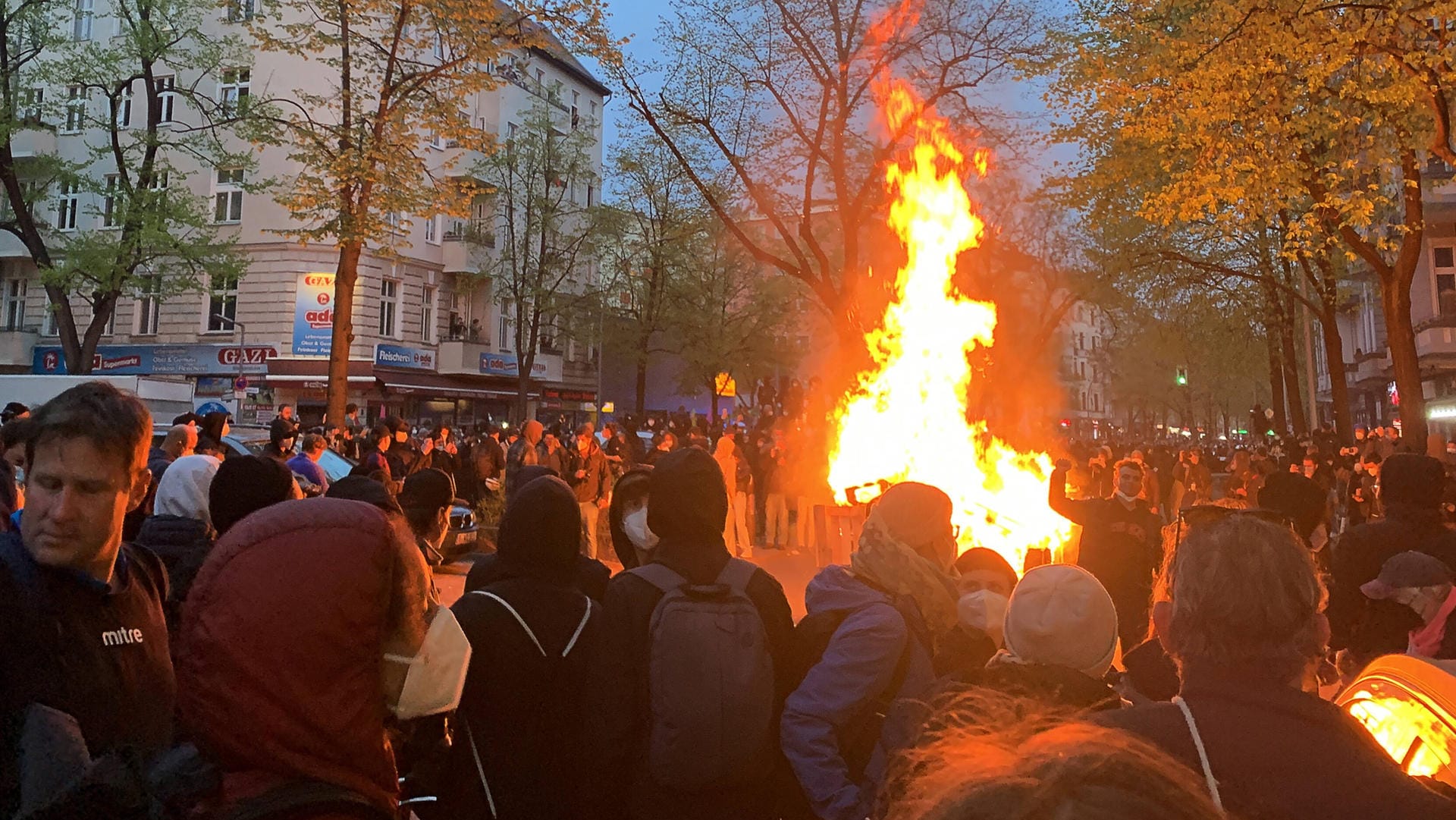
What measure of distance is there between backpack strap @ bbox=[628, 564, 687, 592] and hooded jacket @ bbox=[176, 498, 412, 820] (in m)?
1.33

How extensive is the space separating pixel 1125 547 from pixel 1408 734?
4.55 m

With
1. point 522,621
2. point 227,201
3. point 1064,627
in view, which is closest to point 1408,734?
point 1064,627

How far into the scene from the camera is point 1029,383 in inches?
1538

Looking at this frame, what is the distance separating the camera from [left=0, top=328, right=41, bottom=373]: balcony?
35.8 metres

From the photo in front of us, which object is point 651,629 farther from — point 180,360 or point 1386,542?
point 180,360

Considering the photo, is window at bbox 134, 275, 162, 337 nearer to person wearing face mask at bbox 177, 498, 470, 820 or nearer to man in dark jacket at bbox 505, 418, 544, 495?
man in dark jacket at bbox 505, 418, 544, 495

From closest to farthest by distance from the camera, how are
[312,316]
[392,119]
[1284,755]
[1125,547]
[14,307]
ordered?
[1284,755] < [1125,547] < [392,119] < [312,316] < [14,307]

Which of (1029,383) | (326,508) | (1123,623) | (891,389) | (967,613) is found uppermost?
(1029,383)

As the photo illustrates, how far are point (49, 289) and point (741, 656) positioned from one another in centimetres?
2682

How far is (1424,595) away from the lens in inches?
157

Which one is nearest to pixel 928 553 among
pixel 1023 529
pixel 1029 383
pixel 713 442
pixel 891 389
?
pixel 1023 529

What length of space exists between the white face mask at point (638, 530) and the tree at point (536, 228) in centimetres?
3035

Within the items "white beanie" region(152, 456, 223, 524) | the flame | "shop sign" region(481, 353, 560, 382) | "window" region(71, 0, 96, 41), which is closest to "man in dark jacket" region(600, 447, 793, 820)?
"white beanie" region(152, 456, 223, 524)

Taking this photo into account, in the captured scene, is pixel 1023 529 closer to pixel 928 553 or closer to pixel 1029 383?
pixel 928 553
